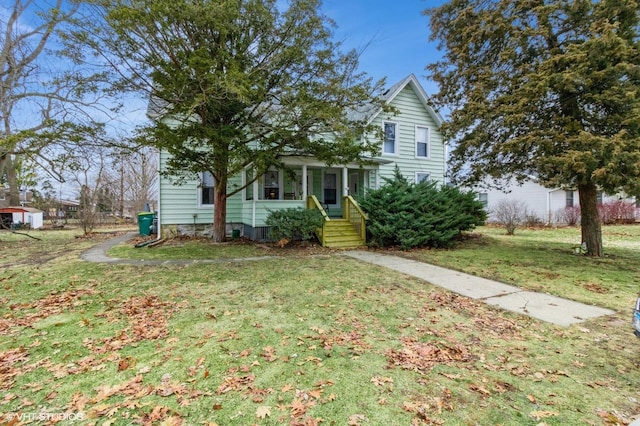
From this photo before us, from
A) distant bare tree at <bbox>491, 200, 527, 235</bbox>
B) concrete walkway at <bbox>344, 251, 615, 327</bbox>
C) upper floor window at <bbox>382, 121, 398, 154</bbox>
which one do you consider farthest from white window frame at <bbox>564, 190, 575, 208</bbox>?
concrete walkway at <bbox>344, 251, 615, 327</bbox>

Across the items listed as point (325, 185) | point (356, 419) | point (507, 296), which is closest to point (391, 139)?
point (325, 185)

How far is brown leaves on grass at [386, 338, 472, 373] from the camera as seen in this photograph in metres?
3.18

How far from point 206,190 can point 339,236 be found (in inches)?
250

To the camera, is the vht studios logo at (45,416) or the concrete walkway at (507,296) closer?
the vht studios logo at (45,416)

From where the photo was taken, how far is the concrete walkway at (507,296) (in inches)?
184

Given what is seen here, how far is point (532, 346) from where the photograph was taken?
365cm

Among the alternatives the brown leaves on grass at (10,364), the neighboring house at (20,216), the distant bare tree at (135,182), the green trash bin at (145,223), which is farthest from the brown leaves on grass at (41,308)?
the distant bare tree at (135,182)

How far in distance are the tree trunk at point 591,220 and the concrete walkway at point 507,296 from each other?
5331 mm

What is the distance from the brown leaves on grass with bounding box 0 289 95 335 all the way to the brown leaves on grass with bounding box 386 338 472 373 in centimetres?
482

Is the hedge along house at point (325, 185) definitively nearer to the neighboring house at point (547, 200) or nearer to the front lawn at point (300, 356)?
Answer: the front lawn at point (300, 356)

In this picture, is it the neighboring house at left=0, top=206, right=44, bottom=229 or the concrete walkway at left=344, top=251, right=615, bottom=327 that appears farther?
the neighboring house at left=0, top=206, right=44, bottom=229

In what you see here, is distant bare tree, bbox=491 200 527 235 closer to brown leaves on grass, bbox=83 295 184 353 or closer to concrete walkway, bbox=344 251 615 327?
concrete walkway, bbox=344 251 615 327

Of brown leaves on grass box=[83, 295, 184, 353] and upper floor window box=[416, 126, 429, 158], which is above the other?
upper floor window box=[416, 126, 429, 158]

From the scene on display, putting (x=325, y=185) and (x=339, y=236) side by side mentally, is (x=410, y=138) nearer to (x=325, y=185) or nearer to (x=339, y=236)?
(x=325, y=185)
